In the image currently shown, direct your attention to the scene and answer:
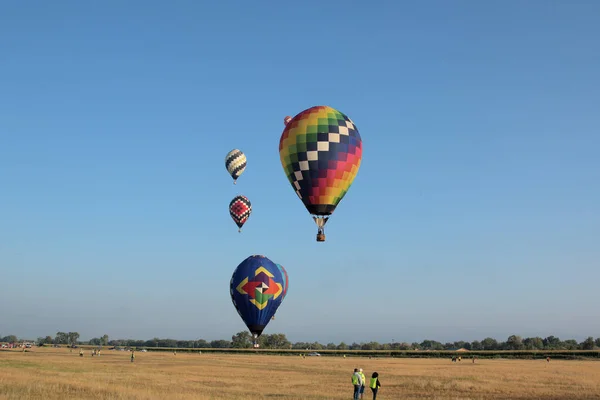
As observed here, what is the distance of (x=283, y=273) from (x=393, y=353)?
63833 millimetres

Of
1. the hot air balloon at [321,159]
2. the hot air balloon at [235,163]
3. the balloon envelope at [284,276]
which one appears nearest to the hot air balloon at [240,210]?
the hot air balloon at [235,163]

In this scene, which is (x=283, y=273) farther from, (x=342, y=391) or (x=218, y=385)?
(x=342, y=391)

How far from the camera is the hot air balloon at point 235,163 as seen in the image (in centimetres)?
8444

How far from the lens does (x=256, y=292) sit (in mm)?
59125

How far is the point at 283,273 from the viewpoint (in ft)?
218

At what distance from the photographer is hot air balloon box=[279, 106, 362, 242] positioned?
42.8 metres

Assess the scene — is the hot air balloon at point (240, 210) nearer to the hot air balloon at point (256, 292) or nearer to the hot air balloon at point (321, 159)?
the hot air balloon at point (256, 292)

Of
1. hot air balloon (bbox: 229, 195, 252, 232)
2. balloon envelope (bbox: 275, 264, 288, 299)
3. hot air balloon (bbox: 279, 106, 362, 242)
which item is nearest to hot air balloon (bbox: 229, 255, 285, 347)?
balloon envelope (bbox: 275, 264, 288, 299)

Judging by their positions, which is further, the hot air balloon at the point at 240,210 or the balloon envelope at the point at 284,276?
the hot air balloon at the point at 240,210

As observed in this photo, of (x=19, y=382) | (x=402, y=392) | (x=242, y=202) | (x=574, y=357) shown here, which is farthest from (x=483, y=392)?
(x=574, y=357)

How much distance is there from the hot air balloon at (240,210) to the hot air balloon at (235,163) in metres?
2.82

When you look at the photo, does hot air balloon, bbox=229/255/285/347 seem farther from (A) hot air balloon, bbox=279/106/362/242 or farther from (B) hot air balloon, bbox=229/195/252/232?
(B) hot air balloon, bbox=229/195/252/232

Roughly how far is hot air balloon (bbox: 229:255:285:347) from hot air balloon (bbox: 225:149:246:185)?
2490 cm

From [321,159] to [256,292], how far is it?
70.3ft
